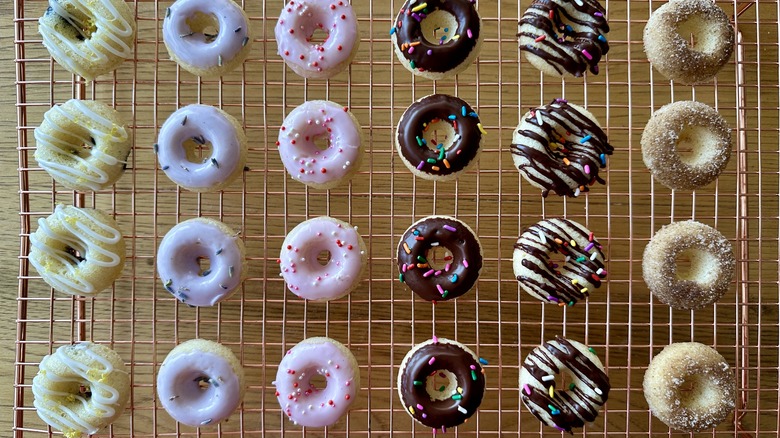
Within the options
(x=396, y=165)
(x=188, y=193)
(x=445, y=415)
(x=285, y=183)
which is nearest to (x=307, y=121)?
(x=285, y=183)

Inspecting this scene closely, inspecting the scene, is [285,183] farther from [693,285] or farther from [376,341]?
[693,285]

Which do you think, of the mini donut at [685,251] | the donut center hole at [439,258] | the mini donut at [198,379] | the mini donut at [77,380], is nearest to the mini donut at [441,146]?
the donut center hole at [439,258]

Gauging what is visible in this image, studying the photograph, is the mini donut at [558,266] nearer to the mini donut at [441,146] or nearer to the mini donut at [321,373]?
the mini donut at [441,146]

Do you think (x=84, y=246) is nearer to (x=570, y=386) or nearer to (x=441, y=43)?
(x=441, y=43)

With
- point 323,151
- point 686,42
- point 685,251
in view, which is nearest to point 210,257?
point 323,151

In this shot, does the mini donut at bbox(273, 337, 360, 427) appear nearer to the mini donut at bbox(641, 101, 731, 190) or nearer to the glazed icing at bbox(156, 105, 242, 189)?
the glazed icing at bbox(156, 105, 242, 189)

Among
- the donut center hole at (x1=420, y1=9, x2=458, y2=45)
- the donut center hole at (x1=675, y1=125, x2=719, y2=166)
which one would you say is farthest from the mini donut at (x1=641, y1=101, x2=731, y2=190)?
the donut center hole at (x1=420, y1=9, x2=458, y2=45)
